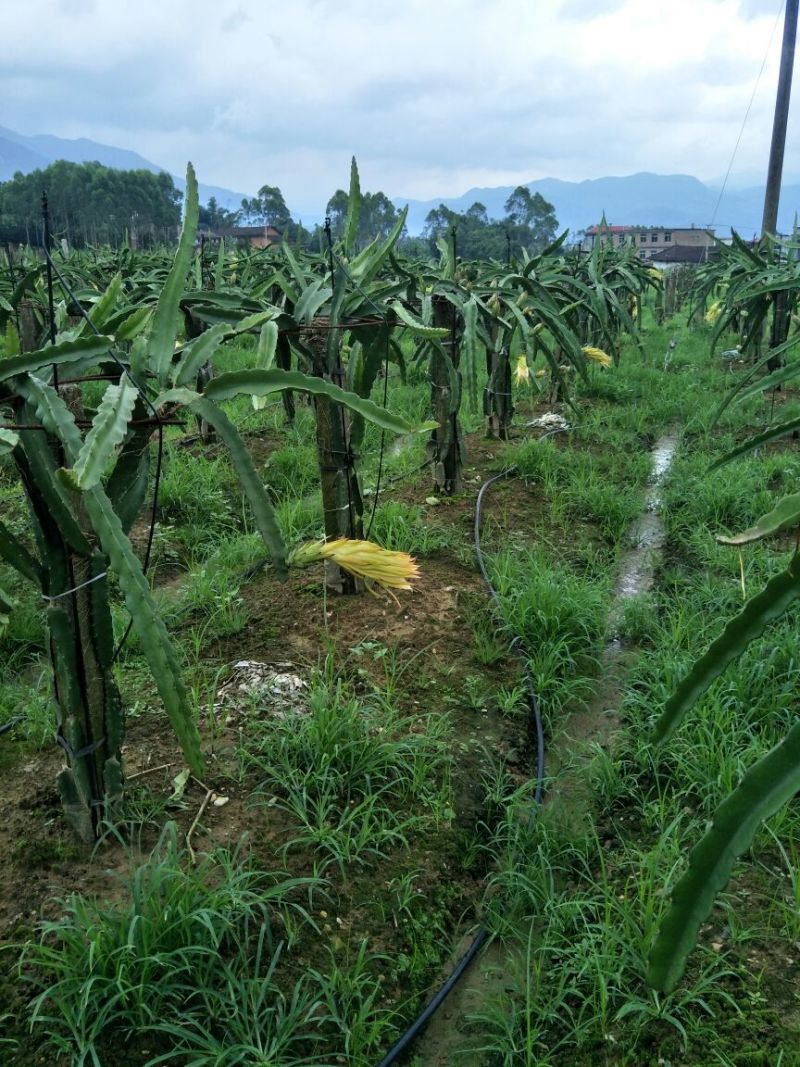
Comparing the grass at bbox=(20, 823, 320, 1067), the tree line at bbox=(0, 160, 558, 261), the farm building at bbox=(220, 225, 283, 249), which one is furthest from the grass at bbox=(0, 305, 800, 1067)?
the tree line at bbox=(0, 160, 558, 261)

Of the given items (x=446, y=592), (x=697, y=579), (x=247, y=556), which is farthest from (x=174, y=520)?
(x=697, y=579)

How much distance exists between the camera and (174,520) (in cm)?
363

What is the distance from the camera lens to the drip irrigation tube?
1.42 meters

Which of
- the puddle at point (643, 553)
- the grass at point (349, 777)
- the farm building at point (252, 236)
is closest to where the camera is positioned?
the grass at point (349, 777)

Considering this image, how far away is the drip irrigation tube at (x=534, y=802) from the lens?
142 cm

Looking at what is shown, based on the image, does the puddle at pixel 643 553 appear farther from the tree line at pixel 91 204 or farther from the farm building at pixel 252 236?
the tree line at pixel 91 204

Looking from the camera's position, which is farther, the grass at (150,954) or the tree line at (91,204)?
the tree line at (91,204)

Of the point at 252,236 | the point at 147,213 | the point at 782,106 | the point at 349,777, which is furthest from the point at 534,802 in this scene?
the point at 147,213

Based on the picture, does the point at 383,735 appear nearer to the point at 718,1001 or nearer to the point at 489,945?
the point at 489,945

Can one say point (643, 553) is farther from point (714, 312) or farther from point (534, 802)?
point (714, 312)

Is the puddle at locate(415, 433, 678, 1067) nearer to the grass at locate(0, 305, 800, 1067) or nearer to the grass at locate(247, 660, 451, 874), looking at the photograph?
the grass at locate(0, 305, 800, 1067)

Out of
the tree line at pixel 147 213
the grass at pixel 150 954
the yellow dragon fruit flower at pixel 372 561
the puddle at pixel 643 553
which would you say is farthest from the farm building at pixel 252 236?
the grass at pixel 150 954

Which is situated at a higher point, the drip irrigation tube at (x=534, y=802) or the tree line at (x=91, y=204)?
the tree line at (x=91, y=204)

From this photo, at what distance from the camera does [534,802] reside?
6.40ft
